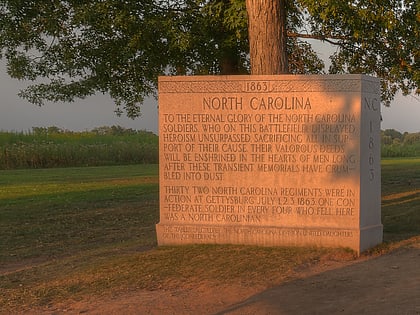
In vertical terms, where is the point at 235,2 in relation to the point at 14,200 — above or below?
above

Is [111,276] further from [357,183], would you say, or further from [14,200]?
[14,200]

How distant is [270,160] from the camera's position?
33.2ft

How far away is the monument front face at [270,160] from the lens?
32.7 ft

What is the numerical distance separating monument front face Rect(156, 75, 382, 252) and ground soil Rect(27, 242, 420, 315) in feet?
4.96

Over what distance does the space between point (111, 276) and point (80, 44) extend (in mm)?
10171

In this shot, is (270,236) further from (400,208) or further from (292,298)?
(400,208)

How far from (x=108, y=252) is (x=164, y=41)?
8.02m

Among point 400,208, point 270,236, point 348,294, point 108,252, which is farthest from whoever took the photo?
point 400,208

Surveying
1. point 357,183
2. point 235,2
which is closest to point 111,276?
point 357,183

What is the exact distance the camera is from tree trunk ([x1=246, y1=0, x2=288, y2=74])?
12.0 metres

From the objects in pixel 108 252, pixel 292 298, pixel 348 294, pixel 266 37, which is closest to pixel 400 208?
pixel 266 37

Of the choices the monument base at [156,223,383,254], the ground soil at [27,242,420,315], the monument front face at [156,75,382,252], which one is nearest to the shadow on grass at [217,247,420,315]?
the ground soil at [27,242,420,315]

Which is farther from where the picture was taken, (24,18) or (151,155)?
(151,155)

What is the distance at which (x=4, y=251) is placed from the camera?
475 inches
